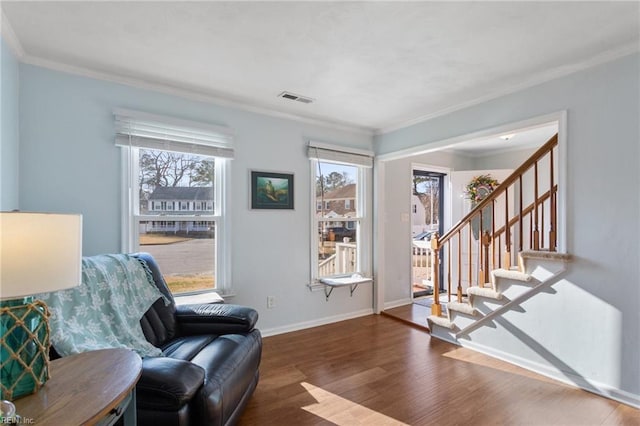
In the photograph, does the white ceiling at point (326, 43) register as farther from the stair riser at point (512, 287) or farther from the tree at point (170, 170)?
the stair riser at point (512, 287)

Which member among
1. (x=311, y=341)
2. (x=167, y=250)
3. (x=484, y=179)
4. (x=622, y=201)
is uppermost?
(x=484, y=179)

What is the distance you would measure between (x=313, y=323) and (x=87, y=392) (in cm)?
282

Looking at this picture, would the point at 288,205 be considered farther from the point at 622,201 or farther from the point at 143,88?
the point at 622,201

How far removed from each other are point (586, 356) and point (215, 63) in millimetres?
3525

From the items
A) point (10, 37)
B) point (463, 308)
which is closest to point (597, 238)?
point (463, 308)

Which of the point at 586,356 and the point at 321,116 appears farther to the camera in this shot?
the point at 321,116

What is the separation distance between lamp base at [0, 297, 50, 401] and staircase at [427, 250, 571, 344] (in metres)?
3.11

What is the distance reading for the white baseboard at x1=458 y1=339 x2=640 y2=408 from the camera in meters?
2.15

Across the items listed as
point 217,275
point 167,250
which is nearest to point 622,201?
point 217,275

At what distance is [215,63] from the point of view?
2369 mm

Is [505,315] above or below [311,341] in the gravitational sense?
above

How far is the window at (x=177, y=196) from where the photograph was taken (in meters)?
2.68

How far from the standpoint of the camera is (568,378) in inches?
95.0

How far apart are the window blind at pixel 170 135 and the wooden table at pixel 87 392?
188cm
